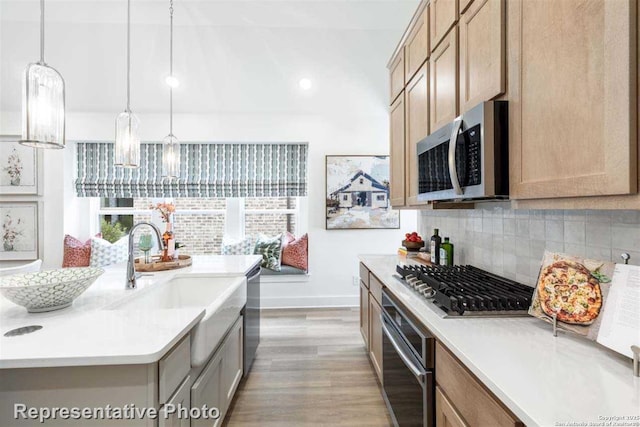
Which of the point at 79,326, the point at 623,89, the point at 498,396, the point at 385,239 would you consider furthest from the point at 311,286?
the point at 623,89

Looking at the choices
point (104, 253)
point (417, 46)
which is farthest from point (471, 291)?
point (104, 253)

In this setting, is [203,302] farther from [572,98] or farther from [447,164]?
[572,98]

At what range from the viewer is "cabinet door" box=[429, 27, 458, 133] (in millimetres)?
1587

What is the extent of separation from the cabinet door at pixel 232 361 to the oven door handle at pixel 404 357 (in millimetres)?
897

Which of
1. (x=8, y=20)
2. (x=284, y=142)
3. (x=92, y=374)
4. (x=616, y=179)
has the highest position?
(x=8, y=20)

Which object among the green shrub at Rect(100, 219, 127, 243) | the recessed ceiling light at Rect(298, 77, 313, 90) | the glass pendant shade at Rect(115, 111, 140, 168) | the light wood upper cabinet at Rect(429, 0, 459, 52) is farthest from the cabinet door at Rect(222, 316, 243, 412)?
the green shrub at Rect(100, 219, 127, 243)

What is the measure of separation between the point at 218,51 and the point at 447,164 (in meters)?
2.86

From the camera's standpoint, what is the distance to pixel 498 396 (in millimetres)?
756

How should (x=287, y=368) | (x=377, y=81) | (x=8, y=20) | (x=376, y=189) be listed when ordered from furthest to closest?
(x=376, y=189) → (x=377, y=81) → (x=8, y=20) → (x=287, y=368)

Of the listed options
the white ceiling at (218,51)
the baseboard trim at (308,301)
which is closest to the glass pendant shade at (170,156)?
the white ceiling at (218,51)

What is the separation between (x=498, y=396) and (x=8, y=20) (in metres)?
4.72

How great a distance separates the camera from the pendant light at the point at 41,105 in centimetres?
107

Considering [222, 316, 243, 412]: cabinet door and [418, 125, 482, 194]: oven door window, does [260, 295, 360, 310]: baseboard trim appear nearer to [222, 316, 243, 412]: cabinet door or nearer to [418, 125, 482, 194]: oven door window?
[222, 316, 243, 412]: cabinet door

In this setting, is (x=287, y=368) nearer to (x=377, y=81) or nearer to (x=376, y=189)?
(x=376, y=189)
